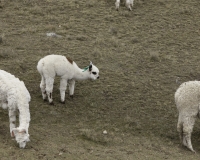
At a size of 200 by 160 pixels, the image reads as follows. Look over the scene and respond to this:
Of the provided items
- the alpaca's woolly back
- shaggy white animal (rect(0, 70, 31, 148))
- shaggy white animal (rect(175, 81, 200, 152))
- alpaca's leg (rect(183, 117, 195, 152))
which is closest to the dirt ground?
alpaca's leg (rect(183, 117, 195, 152))

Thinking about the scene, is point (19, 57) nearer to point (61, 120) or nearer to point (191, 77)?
point (61, 120)

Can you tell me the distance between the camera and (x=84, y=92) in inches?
434

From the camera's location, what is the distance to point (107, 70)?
1230 cm

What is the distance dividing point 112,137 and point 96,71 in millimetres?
2531

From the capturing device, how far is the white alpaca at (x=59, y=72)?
31.6 ft

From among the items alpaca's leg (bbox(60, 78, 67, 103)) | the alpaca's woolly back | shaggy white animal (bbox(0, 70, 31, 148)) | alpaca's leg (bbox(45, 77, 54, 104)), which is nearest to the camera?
shaggy white animal (bbox(0, 70, 31, 148))

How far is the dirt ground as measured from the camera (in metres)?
8.06

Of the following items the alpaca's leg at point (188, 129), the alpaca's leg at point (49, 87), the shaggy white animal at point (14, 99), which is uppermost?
the shaggy white animal at point (14, 99)

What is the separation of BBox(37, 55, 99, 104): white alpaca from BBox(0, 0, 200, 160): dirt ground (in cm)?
37

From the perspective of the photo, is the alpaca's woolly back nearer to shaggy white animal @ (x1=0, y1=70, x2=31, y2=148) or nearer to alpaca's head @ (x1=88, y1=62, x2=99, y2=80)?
alpaca's head @ (x1=88, y1=62, x2=99, y2=80)

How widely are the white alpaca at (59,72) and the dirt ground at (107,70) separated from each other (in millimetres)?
372

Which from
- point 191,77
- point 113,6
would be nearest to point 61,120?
point 191,77

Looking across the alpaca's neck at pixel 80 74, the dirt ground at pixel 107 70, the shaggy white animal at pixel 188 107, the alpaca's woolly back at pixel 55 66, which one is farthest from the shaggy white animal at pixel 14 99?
the shaggy white animal at pixel 188 107

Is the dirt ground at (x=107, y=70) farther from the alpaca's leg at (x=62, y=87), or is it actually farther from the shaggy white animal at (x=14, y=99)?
the shaggy white animal at (x=14, y=99)
